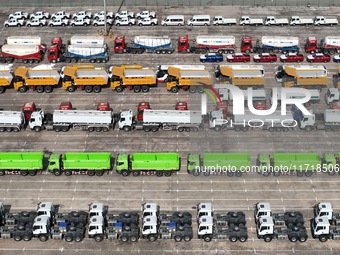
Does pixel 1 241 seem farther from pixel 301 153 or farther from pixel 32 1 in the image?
pixel 32 1

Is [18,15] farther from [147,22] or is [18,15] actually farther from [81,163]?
[81,163]

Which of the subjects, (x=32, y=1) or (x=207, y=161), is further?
(x=32, y=1)

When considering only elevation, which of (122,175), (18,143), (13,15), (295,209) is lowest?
(295,209)

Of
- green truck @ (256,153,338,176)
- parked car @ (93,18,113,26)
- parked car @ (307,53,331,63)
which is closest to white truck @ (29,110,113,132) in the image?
green truck @ (256,153,338,176)

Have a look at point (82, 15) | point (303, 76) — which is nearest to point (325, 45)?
point (303, 76)

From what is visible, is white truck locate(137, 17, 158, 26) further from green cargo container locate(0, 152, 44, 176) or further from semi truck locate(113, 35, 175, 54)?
green cargo container locate(0, 152, 44, 176)

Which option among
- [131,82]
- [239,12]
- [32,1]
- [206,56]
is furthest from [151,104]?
[32,1]

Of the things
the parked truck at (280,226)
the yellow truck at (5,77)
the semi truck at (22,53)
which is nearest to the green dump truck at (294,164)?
the parked truck at (280,226)
